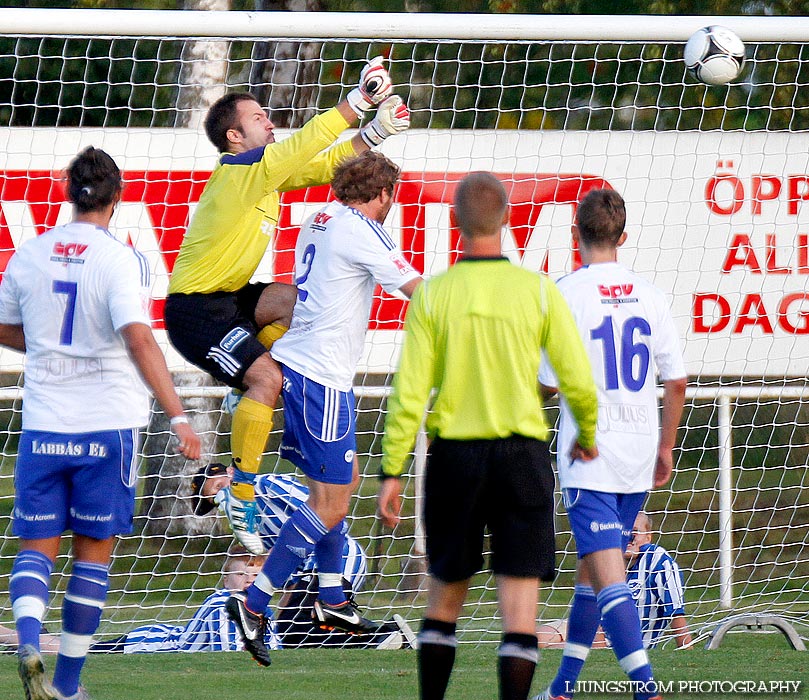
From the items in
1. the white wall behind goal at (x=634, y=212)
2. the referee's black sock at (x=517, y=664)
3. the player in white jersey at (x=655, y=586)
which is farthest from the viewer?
the white wall behind goal at (x=634, y=212)

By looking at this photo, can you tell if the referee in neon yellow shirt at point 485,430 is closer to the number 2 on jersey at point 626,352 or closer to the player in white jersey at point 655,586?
the number 2 on jersey at point 626,352

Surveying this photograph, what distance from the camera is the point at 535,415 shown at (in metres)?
Result: 3.71

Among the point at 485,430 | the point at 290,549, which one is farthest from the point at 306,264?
the point at 485,430

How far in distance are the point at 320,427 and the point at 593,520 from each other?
5.24ft

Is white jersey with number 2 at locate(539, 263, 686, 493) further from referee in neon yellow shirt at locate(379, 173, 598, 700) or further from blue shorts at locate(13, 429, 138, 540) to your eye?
blue shorts at locate(13, 429, 138, 540)

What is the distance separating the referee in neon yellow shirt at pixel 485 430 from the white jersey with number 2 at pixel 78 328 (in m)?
1.10

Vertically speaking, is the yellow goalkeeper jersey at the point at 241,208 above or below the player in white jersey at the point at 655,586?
above

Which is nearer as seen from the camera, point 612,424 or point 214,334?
point 612,424

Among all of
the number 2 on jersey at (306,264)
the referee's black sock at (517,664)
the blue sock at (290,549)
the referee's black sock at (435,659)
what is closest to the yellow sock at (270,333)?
the number 2 on jersey at (306,264)

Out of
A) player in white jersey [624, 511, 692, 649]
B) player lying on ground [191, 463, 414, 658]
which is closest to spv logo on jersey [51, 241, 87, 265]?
player lying on ground [191, 463, 414, 658]

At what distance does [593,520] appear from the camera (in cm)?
425

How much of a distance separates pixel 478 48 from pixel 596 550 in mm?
10640

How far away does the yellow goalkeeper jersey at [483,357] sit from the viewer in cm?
366

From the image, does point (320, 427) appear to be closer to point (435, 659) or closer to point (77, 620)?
point (77, 620)
